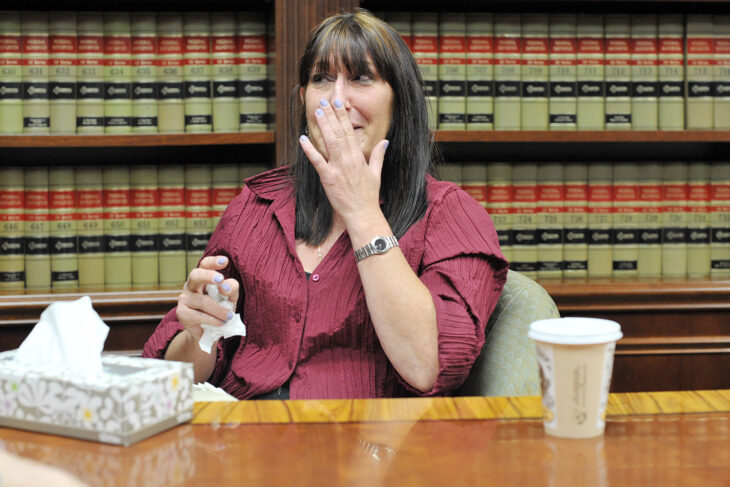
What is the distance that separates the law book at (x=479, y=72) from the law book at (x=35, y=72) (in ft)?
3.34

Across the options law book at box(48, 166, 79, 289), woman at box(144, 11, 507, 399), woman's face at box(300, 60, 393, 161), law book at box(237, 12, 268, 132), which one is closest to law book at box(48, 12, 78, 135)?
law book at box(48, 166, 79, 289)

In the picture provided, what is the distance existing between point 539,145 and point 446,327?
1162 mm

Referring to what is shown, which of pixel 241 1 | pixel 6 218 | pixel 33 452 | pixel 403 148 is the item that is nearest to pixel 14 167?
pixel 6 218

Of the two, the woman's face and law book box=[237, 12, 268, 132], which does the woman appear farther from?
law book box=[237, 12, 268, 132]

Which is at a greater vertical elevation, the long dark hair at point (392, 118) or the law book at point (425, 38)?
the law book at point (425, 38)

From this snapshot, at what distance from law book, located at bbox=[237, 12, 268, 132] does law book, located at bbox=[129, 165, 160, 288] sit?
264 mm

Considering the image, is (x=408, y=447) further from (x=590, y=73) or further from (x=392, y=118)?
(x=590, y=73)

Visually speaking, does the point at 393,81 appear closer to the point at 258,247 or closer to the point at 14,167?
the point at 258,247

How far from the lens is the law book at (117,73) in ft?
6.68

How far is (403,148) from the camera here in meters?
1.50

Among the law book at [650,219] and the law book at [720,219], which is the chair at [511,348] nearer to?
the law book at [650,219]

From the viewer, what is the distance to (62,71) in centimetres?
202

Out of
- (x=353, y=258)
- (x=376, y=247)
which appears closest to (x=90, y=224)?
(x=353, y=258)

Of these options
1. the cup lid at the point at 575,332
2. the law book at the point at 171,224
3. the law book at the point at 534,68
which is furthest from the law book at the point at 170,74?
the cup lid at the point at 575,332
